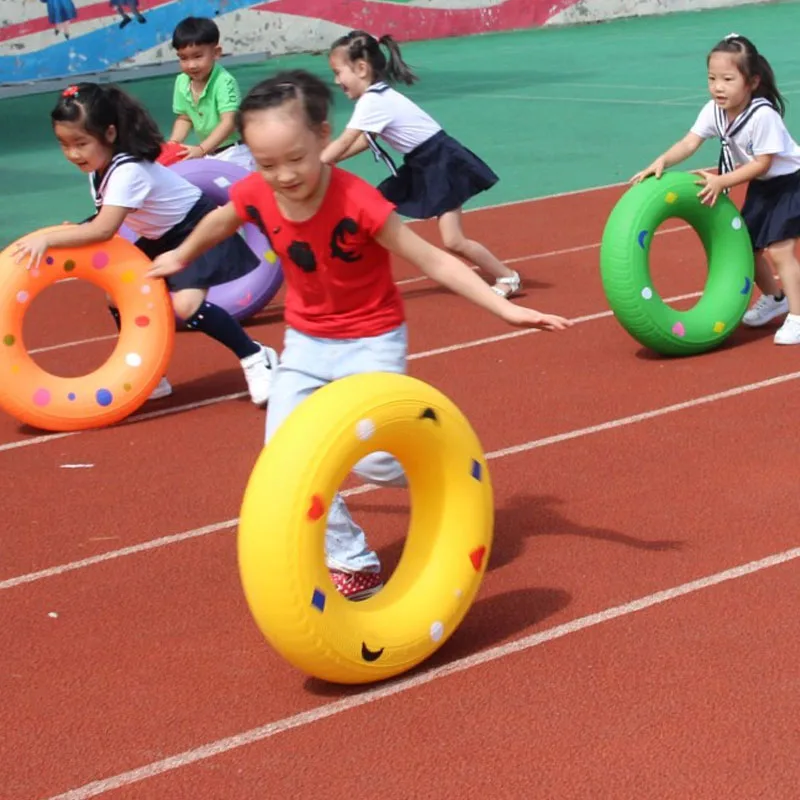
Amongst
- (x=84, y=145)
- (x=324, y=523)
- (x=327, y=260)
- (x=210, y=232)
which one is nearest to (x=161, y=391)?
Result: (x=84, y=145)

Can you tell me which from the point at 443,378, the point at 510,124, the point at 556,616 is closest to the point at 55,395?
the point at 443,378

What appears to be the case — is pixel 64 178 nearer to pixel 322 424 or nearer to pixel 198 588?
pixel 198 588

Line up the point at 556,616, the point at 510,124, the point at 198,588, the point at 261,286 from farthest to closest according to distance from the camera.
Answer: the point at 510,124 < the point at 261,286 < the point at 198,588 < the point at 556,616

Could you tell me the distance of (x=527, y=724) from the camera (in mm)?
3959

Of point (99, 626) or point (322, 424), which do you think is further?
point (99, 626)

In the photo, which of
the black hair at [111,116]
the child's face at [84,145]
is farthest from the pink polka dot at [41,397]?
the black hair at [111,116]

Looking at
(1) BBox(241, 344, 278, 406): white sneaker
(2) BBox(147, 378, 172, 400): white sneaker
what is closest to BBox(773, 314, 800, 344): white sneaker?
(1) BBox(241, 344, 278, 406): white sneaker

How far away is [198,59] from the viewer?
985cm

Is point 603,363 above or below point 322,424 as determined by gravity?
below

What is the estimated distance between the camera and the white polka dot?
4020mm

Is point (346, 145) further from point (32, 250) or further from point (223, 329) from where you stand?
point (32, 250)

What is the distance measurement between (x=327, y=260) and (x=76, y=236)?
2858 mm

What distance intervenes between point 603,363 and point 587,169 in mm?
6775

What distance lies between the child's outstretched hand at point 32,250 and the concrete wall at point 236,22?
1885 cm
